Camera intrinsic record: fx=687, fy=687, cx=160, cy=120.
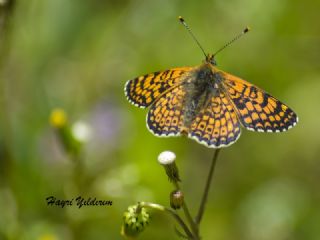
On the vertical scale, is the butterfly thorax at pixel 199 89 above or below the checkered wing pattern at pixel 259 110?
above

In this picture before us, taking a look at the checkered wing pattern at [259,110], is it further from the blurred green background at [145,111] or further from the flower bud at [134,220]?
the blurred green background at [145,111]

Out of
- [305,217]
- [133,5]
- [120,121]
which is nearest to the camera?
[305,217]

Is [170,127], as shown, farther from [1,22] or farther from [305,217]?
[305,217]

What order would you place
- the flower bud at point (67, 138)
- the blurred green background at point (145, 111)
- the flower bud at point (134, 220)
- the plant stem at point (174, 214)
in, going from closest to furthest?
the plant stem at point (174, 214), the flower bud at point (134, 220), the flower bud at point (67, 138), the blurred green background at point (145, 111)

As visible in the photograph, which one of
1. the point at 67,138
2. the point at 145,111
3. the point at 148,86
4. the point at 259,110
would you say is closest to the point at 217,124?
the point at 259,110

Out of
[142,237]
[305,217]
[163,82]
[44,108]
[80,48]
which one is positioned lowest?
[305,217]

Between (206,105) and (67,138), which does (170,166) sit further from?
(67,138)

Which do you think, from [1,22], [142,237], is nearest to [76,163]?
[142,237]

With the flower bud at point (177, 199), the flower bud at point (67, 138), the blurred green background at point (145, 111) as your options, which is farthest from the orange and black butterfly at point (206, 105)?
the blurred green background at point (145, 111)
